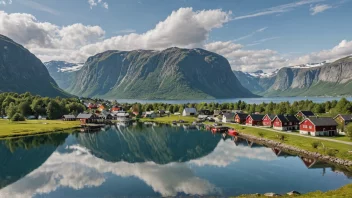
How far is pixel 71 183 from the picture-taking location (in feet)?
158

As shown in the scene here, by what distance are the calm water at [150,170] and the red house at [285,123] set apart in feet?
73.6

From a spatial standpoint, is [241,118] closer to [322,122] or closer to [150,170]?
[322,122]

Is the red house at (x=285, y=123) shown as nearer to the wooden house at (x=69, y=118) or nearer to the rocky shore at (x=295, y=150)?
the rocky shore at (x=295, y=150)

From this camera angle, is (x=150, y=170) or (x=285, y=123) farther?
(x=285, y=123)

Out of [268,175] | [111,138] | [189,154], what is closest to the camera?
[268,175]

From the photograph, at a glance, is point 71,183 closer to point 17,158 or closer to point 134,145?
point 17,158

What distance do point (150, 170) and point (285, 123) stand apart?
65.1 m

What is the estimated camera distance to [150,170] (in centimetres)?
5691

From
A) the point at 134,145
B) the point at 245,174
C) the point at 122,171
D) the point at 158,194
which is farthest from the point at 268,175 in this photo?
the point at 134,145

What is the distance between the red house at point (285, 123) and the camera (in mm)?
103062

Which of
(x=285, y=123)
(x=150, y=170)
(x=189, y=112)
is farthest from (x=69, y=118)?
(x=285, y=123)

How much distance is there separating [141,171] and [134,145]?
3280 centimetres

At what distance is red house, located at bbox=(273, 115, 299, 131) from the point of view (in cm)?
10306

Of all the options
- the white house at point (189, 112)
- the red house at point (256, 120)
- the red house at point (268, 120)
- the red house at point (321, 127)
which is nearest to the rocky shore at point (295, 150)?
the red house at point (321, 127)
